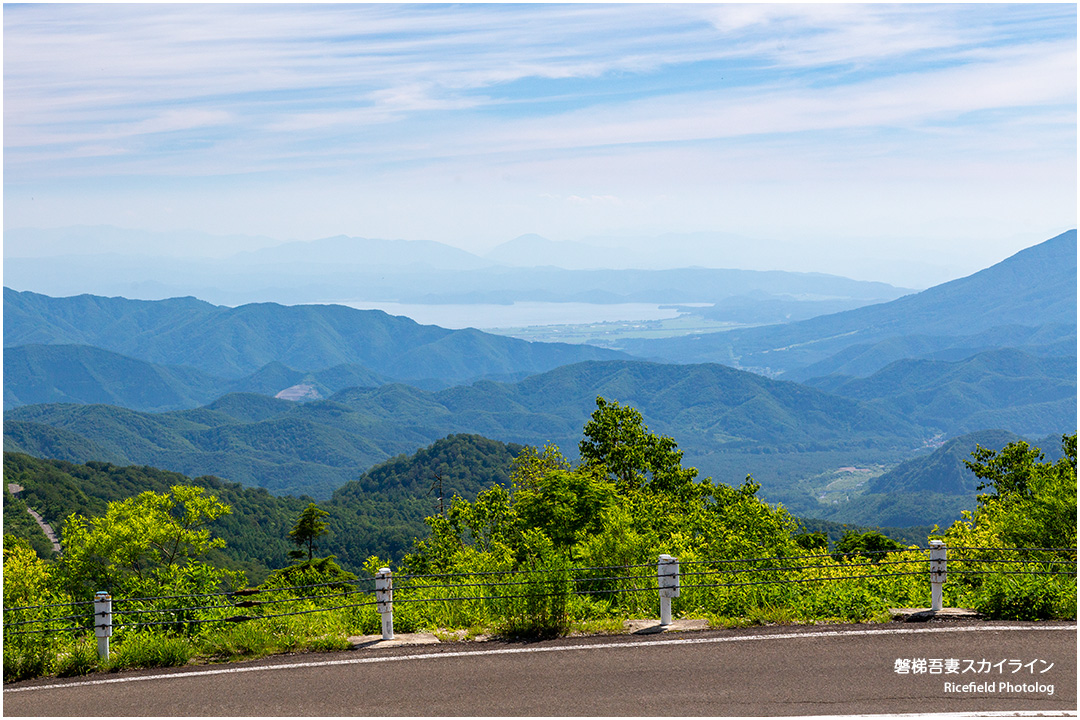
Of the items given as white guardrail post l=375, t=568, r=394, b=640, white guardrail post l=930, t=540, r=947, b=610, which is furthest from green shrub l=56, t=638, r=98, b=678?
white guardrail post l=930, t=540, r=947, b=610

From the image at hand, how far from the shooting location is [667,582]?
11.4 metres

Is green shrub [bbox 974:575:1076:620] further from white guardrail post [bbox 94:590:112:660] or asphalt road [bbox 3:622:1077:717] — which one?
white guardrail post [bbox 94:590:112:660]

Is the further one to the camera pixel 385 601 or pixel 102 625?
pixel 385 601

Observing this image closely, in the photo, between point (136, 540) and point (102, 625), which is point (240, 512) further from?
point (102, 625)

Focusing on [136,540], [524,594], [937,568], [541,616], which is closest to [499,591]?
[524,594]

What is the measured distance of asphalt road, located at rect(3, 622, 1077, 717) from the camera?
29.6 feet

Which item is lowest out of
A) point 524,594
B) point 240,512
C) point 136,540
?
point 240,512

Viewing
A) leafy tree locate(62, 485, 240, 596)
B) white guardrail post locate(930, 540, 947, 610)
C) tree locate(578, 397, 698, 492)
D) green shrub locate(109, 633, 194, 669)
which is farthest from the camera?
tree locate(578, 397, 698, 492)

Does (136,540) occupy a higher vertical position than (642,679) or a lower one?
higher

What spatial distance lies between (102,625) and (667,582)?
699 centimetres

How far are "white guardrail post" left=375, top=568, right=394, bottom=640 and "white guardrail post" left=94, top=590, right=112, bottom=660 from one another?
323cm

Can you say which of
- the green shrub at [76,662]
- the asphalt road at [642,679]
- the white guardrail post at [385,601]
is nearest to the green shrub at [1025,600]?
the asphalt road at [642,679]

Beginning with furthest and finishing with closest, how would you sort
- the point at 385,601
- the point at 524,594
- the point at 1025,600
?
the point at 524,594
the point at 385,601
the point at 1025,600

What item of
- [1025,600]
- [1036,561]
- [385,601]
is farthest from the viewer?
[1036,561]
